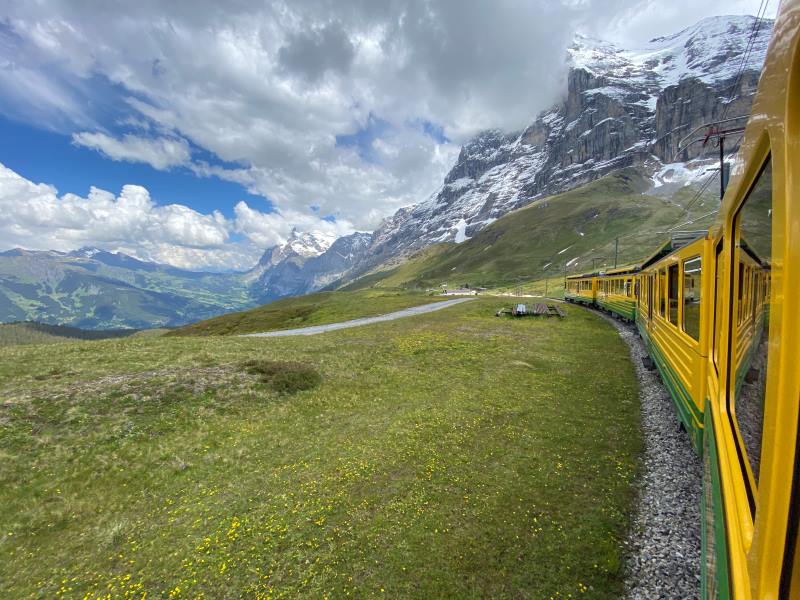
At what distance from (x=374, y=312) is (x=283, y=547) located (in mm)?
52104

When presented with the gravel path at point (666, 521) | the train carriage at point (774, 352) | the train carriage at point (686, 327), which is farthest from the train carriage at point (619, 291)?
the train carriage at point (774, 352)

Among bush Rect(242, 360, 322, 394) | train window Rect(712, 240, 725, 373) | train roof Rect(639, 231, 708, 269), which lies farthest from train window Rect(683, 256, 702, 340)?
bush Rect(242, 360, 322, 394)

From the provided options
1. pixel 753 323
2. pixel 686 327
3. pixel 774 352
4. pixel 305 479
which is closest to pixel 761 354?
pixel 774 352

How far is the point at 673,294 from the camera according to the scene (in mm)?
14062

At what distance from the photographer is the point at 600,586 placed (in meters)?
7.83

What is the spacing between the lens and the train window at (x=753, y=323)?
3.15 metres

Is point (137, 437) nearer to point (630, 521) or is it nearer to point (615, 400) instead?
point (630, 521)

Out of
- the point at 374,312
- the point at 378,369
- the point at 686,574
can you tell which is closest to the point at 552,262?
the point at 374,312

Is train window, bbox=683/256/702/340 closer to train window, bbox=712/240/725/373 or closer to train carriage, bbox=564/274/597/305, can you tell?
train window, bbox=712/240/725/373

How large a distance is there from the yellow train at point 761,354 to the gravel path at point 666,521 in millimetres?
1553

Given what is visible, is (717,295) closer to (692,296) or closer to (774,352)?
(692,296)

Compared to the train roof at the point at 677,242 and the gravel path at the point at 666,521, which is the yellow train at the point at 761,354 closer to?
the gravel path at the point at 666,521

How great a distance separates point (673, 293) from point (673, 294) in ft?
0.13

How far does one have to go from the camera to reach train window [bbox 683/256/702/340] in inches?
414
